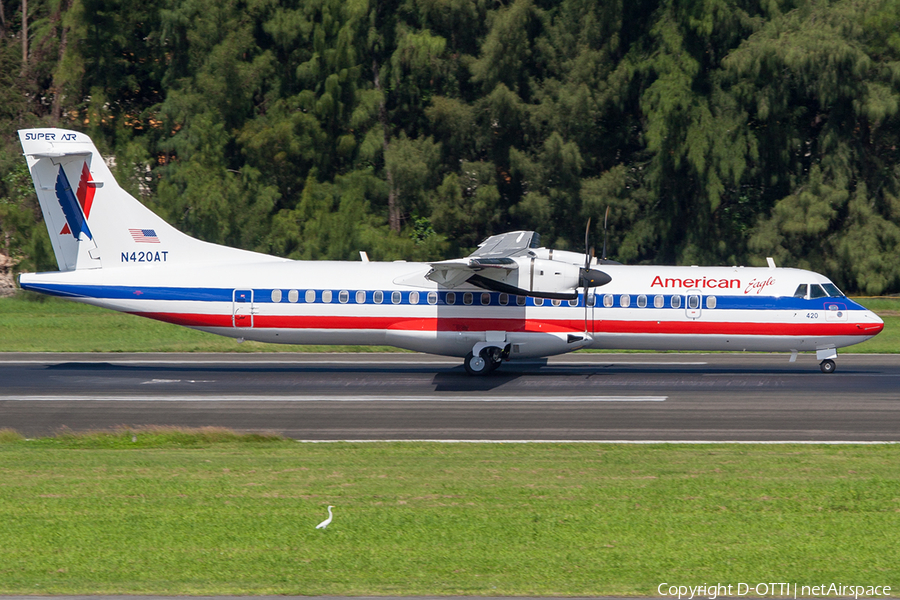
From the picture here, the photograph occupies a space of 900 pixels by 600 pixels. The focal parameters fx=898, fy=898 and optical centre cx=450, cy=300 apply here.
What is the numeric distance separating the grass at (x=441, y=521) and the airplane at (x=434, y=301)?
9.23 metres

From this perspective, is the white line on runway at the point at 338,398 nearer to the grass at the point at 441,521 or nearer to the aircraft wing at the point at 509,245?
the aircraft wing at the point at 509,245

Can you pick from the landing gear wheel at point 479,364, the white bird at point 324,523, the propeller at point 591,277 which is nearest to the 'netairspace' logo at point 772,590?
the white bird at point 324,523

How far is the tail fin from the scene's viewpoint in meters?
24.9

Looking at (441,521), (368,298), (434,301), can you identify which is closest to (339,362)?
(368,298)

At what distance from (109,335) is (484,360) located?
16209 mm

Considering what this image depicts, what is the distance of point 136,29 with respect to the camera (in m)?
47.3

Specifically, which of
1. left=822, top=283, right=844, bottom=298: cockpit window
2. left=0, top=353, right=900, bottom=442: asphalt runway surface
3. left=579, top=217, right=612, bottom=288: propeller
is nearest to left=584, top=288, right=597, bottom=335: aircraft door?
left=579, top=217, right=612, bottom=288: propeller

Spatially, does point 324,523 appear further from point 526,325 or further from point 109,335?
point 109,335

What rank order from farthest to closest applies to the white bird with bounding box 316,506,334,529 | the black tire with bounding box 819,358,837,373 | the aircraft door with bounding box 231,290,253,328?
the black tire with bounding box 819,358,837,373 < the aircraft door with bounding box 231,290,253,328 < the white bird with bounding box 316,506,334,529

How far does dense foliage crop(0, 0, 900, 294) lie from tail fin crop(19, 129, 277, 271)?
48.0 feet

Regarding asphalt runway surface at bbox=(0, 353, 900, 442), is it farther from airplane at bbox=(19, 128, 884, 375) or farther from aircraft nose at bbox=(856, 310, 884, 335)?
aircraft nose at bbox=(856, 310, 884, 335)

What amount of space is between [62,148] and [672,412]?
17693 millimetres

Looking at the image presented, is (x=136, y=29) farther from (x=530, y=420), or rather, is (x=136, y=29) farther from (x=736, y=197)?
(x=530, y=420)

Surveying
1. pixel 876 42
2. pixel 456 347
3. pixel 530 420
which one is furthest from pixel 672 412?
pixel 876 42
